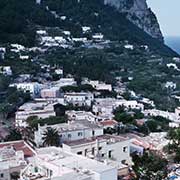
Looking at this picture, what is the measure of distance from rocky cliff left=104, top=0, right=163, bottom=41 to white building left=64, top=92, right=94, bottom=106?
4583cm

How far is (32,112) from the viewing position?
81.5 feet

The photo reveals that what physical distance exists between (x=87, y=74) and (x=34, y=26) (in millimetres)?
15448

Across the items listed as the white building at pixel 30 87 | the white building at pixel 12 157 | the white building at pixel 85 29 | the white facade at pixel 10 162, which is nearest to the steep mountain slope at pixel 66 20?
the white building at pixel 85 29

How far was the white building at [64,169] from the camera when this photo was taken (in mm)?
13336

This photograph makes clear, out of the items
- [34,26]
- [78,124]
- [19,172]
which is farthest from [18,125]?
[34,26]

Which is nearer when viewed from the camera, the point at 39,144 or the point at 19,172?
the point at 19,172

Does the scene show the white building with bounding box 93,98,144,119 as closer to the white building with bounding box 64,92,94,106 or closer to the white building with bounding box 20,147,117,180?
the white building with bounding box 64,92,94,106

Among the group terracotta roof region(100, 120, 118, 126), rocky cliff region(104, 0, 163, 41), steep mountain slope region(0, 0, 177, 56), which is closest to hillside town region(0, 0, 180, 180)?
terracotta roof region(100, 120, 118, 126)

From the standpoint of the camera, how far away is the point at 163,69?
47562 millimetres

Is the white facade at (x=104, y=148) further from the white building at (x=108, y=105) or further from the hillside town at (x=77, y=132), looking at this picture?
the white building at (x=108, y=105)

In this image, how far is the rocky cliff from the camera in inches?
2913

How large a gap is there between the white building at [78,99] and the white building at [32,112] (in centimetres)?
242

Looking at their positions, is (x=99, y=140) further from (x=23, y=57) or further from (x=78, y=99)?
(x=23, y=57)

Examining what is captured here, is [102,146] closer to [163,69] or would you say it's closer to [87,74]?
[87,74]
